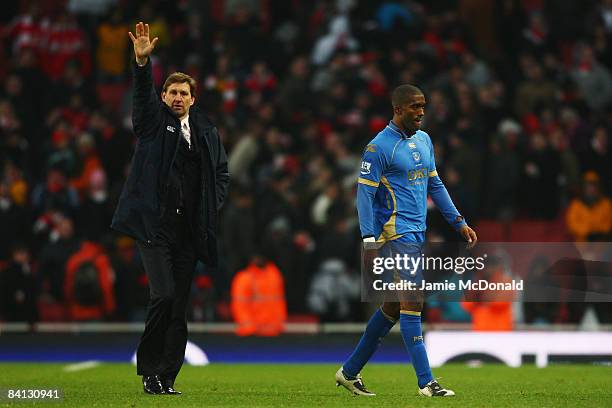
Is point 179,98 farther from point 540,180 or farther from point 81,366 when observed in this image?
point 540,180

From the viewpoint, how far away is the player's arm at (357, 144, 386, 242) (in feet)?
32.9

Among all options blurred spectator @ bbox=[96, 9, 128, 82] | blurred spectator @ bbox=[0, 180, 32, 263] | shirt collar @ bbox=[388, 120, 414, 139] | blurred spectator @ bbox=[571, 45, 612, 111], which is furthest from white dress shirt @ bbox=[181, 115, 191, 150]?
blurred spectator @ bbox=[96, 9, 128, 82]

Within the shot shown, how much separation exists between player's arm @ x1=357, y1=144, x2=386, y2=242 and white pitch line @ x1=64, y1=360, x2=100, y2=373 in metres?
5.61

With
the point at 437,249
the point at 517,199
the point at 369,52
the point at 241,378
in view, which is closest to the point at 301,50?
the point at 369,52

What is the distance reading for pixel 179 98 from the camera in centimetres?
1051

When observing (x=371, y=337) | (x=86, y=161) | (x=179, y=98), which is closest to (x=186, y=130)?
(x=179, y=98)

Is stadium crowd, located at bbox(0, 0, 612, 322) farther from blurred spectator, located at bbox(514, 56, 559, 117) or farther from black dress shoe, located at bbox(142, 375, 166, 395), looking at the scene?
black dress shoe, located at bbox(142, 375, 166, 395)

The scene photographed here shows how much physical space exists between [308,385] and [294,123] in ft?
32.6

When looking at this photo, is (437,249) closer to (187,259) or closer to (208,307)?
(187,259)

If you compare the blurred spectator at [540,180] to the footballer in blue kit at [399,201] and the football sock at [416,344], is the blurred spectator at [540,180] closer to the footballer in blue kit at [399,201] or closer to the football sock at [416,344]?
the footballer in blue kit at [399,201]

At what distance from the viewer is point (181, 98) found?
10.5 m

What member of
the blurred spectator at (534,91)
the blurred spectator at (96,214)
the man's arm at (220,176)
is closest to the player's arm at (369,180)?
the man's arm at (220,176)

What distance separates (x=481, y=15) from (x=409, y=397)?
14.6 m

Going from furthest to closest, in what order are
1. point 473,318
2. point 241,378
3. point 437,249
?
point 473,318
point 241,378
point 437,249
